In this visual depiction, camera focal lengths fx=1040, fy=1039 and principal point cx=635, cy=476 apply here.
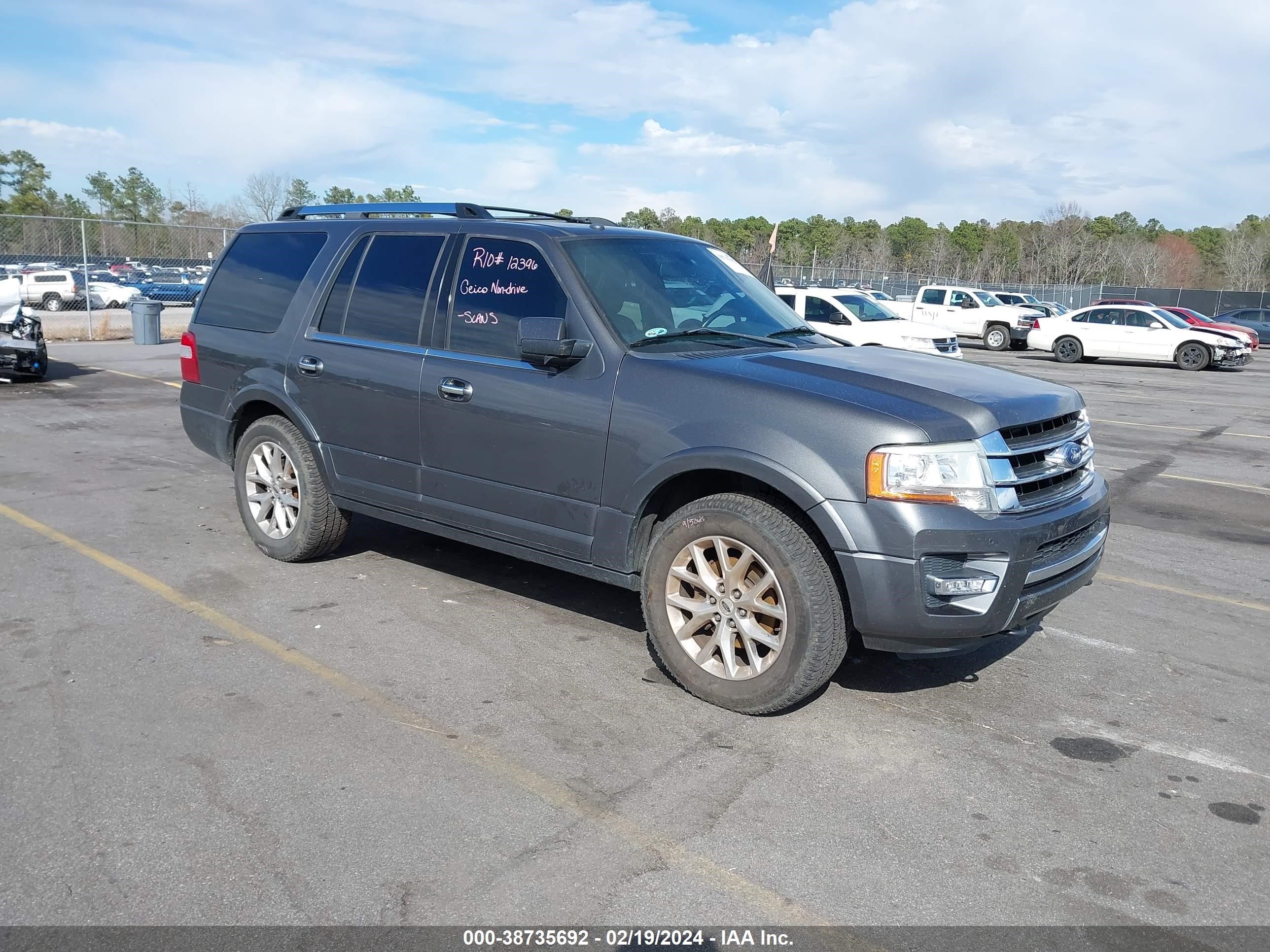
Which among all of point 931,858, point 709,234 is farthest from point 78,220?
point 709,234

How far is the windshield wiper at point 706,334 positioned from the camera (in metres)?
4.67

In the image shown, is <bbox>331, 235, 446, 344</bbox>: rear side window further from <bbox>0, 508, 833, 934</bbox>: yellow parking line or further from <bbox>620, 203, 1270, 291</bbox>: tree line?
<bbox>620, 203, 1270, 291</bbox>: tree line

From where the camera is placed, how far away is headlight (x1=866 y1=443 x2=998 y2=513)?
3.81 metres

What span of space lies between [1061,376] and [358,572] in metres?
19.2

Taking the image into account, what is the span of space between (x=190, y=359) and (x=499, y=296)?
2.66 metres

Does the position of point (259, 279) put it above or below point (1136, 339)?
above

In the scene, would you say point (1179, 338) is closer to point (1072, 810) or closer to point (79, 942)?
point (1072, 810)

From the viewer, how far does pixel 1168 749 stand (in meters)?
4.03

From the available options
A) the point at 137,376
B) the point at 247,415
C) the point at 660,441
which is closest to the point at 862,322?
the point at 137,376

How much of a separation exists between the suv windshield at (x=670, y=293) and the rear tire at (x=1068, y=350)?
2400 centimetres

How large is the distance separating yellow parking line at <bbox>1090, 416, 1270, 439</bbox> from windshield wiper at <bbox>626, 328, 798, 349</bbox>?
10.3 m

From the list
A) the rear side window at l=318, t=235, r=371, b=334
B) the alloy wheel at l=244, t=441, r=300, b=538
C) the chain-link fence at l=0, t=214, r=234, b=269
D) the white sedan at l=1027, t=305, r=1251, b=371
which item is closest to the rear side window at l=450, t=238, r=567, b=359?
the rear side window at l=318, t=235, r=371, b=334

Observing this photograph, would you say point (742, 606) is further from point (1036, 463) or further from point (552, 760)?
point (1036, 463)

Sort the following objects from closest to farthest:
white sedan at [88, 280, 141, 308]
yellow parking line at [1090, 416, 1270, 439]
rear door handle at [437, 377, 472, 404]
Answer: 1. rear door handle at [437, 377, 472, 404]
2. yellow parking line at [1090, 416, 1270, 439]
3. white sedan at [88, 280, 141, 308]
